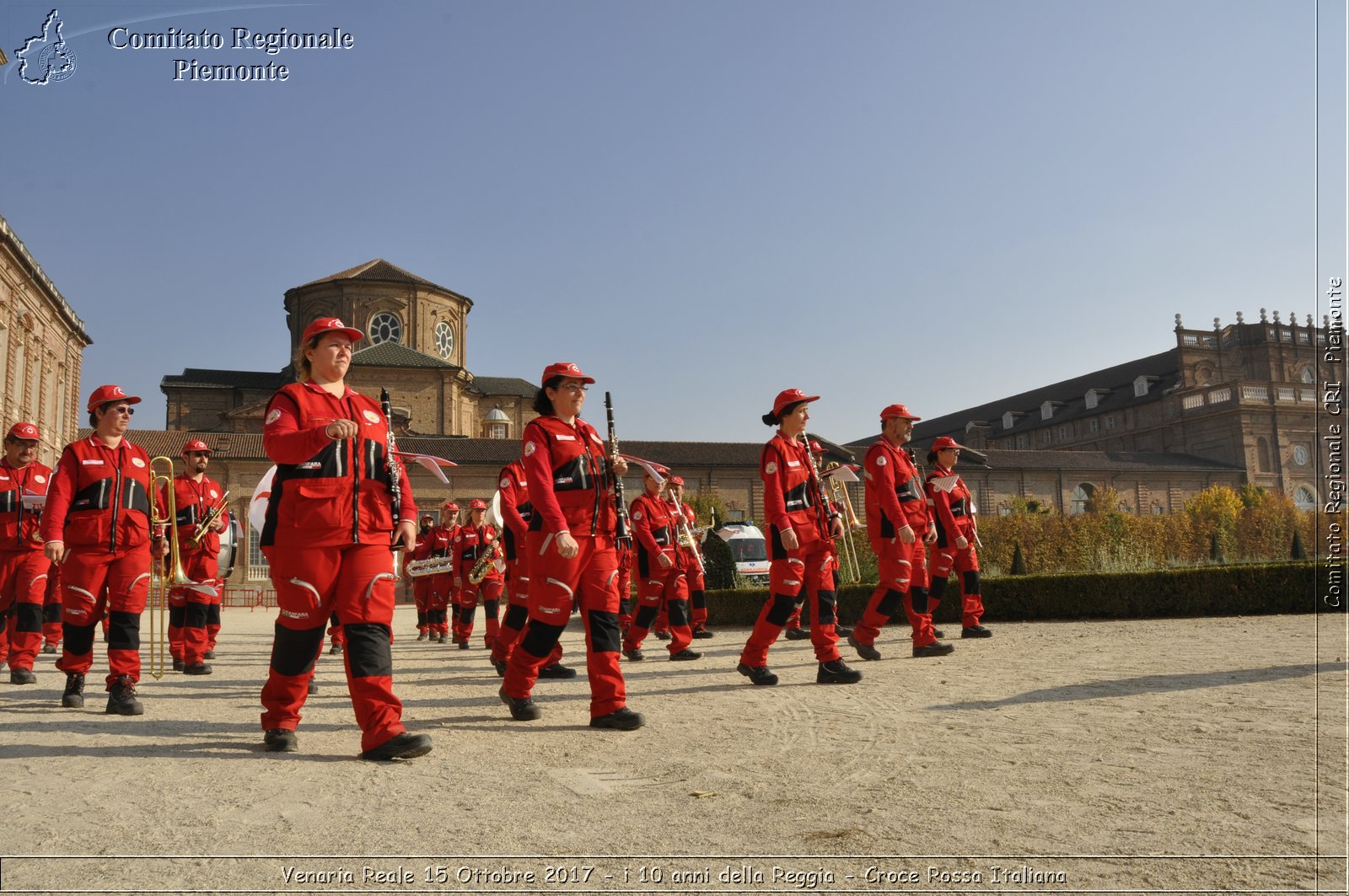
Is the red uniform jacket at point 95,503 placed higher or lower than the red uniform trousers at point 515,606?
higher

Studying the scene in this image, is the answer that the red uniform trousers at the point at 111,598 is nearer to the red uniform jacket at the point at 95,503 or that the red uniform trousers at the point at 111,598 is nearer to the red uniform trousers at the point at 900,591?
the red uniform jacket at the point at 95,503

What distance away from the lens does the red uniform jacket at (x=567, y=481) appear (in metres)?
6.00

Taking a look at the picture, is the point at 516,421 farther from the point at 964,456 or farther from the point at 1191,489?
the point at 1191,489

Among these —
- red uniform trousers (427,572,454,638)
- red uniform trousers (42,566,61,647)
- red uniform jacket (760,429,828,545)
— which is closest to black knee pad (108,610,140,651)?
red uniform jacket (760,429,828,545)

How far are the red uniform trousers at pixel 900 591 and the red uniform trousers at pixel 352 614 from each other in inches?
206

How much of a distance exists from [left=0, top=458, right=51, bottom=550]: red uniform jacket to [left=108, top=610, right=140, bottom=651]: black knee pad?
2925 millimetres

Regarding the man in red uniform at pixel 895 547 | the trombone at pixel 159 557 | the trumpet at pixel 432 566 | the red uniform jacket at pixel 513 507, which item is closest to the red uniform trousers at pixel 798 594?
the man in red uniform at pixel 895 547

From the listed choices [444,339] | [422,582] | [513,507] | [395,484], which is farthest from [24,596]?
[444,339]

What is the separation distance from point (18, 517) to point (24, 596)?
29.3 inches

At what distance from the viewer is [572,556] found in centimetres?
561

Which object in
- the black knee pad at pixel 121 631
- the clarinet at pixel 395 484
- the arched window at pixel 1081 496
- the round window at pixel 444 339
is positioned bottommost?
the black knee pad at pixel 121 631

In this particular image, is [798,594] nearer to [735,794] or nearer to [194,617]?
[735,794]

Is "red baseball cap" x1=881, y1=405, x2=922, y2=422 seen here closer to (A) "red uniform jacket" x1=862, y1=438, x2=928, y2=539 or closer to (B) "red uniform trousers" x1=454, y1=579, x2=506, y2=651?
(A) "red uniform jacket" x1=862, y1=438, x2=928, y2=539

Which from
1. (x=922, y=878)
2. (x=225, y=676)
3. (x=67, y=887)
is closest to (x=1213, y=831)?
(x=922, y=878)
